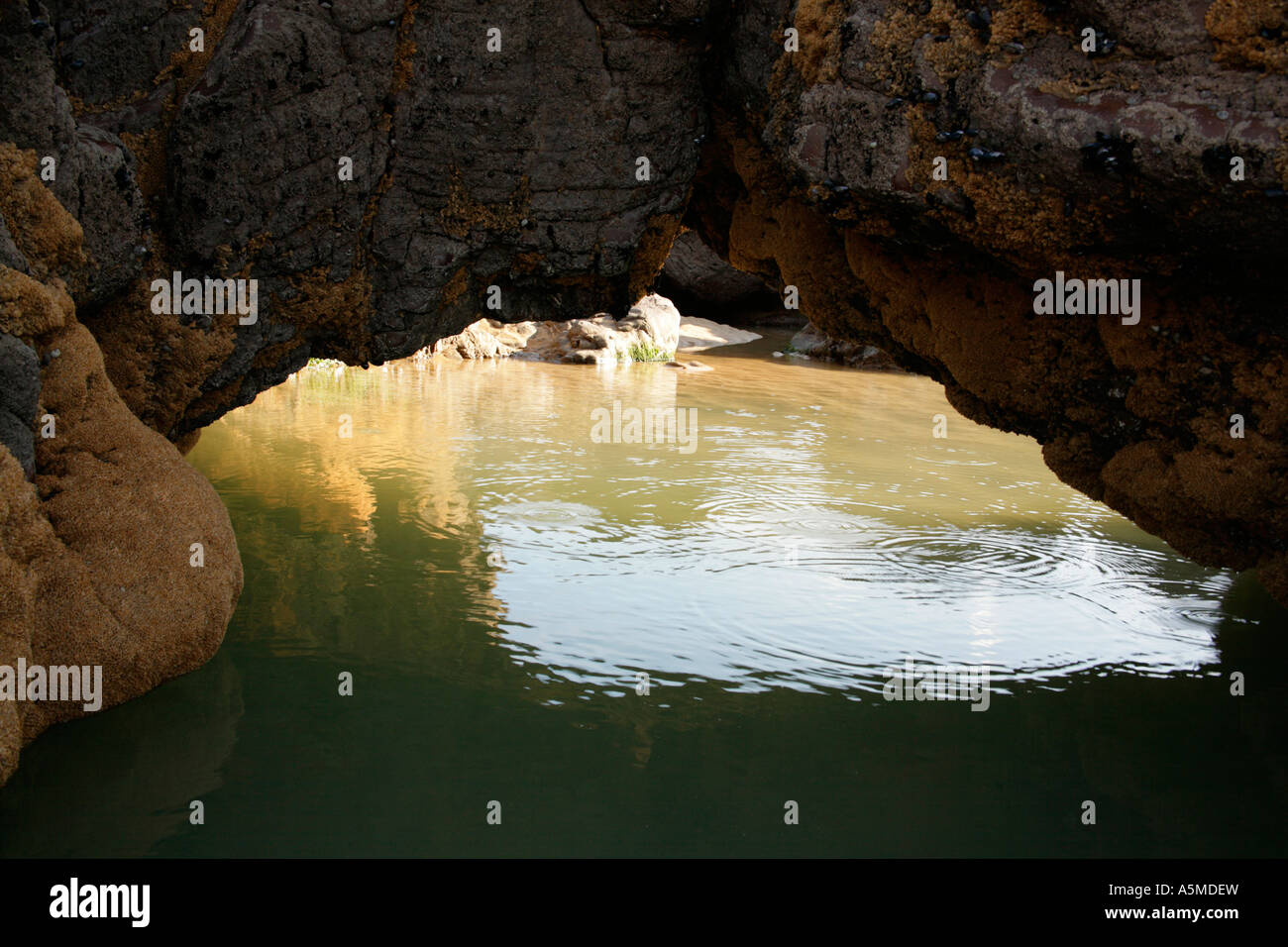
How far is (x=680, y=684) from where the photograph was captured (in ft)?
17.8

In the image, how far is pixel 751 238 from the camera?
671cm

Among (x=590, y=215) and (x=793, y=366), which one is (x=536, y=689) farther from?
(x=793, y=366)

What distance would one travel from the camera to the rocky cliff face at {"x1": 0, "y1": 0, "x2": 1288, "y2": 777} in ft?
14.4

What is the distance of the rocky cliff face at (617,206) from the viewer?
4.38 m

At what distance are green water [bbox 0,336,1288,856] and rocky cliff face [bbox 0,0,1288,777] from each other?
28.8 inches

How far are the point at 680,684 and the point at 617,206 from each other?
2838 mm
